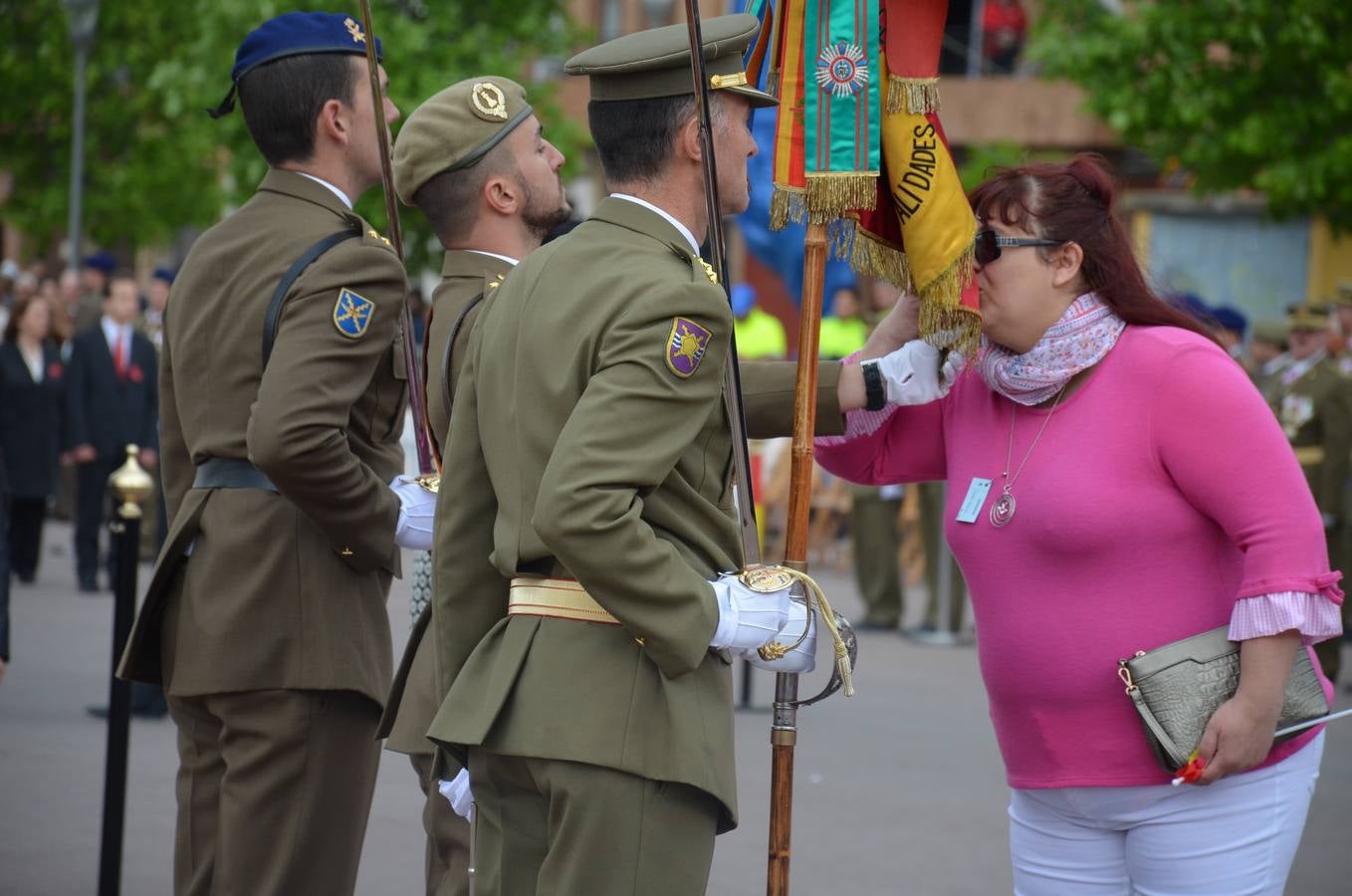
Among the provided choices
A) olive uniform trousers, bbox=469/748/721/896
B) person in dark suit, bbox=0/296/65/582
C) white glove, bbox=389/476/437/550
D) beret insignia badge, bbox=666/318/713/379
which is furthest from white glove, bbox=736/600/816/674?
→ person in dark suit, bbox=0/296/65/582

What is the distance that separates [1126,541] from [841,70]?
41.0 inches

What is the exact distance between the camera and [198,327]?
3.86 meters

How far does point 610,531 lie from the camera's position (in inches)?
103

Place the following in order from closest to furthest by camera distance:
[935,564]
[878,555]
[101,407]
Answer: [935,564] < [878,555] < [101,407]

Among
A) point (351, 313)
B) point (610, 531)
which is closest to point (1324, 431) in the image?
point (351, 313)

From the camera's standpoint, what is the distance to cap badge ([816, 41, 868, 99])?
3.38 m

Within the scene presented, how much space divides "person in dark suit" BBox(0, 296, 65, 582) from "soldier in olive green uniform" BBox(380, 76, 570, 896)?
368 inches

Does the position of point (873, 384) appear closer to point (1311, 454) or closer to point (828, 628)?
point (828, 628)

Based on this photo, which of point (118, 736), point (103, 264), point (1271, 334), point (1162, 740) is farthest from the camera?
point (103, 264)

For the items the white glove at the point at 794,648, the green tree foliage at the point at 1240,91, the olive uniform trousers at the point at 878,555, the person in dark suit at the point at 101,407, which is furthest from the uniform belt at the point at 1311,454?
the white glove at the point at 794,648

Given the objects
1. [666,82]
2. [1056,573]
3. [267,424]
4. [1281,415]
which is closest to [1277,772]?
[1056,573]

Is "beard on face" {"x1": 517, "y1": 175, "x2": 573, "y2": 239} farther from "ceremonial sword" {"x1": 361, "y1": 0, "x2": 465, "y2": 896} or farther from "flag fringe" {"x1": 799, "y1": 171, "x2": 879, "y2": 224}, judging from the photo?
"flag fringe" {"x1": 799, "y1": 171, "x2": 879, "y2": 224}

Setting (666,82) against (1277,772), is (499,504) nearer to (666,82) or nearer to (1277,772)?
(666,82)

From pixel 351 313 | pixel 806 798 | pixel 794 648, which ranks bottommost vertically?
pixel 806 798
